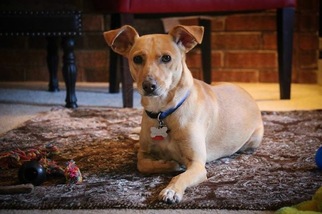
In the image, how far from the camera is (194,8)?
2736 mm

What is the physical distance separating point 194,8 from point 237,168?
1399mm

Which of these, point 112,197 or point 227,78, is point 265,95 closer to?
point 227,78

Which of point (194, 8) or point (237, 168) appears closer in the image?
point (237, 168)

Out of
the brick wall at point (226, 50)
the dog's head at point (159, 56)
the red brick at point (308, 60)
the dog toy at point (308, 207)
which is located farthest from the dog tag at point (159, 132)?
the red brick at point (308, 60)

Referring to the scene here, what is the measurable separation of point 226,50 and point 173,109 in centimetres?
236

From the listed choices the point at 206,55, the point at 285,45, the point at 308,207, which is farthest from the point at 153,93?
the point at 206,55

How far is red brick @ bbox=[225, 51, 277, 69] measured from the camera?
3.76m

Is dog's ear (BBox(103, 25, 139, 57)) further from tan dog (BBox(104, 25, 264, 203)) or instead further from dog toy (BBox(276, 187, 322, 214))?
dog toy (BBox(276, 187, 322, 214))

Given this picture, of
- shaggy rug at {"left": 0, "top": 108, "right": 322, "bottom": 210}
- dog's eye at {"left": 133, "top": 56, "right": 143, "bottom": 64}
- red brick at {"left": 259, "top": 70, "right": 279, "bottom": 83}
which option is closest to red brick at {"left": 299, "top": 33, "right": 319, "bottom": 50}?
red brick at {"left": 259, "top": 70, "right": 279, "bottom": 83}

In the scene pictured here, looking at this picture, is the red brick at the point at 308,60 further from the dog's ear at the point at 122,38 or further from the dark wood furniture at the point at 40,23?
the dog's ear at the point at 122,38

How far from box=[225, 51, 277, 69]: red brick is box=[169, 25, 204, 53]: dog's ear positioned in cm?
220

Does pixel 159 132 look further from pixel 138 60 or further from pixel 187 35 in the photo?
pixel 187 35

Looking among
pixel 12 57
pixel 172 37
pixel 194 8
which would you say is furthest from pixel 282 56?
pixel 12 57

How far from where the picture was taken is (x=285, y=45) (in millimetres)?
2910
